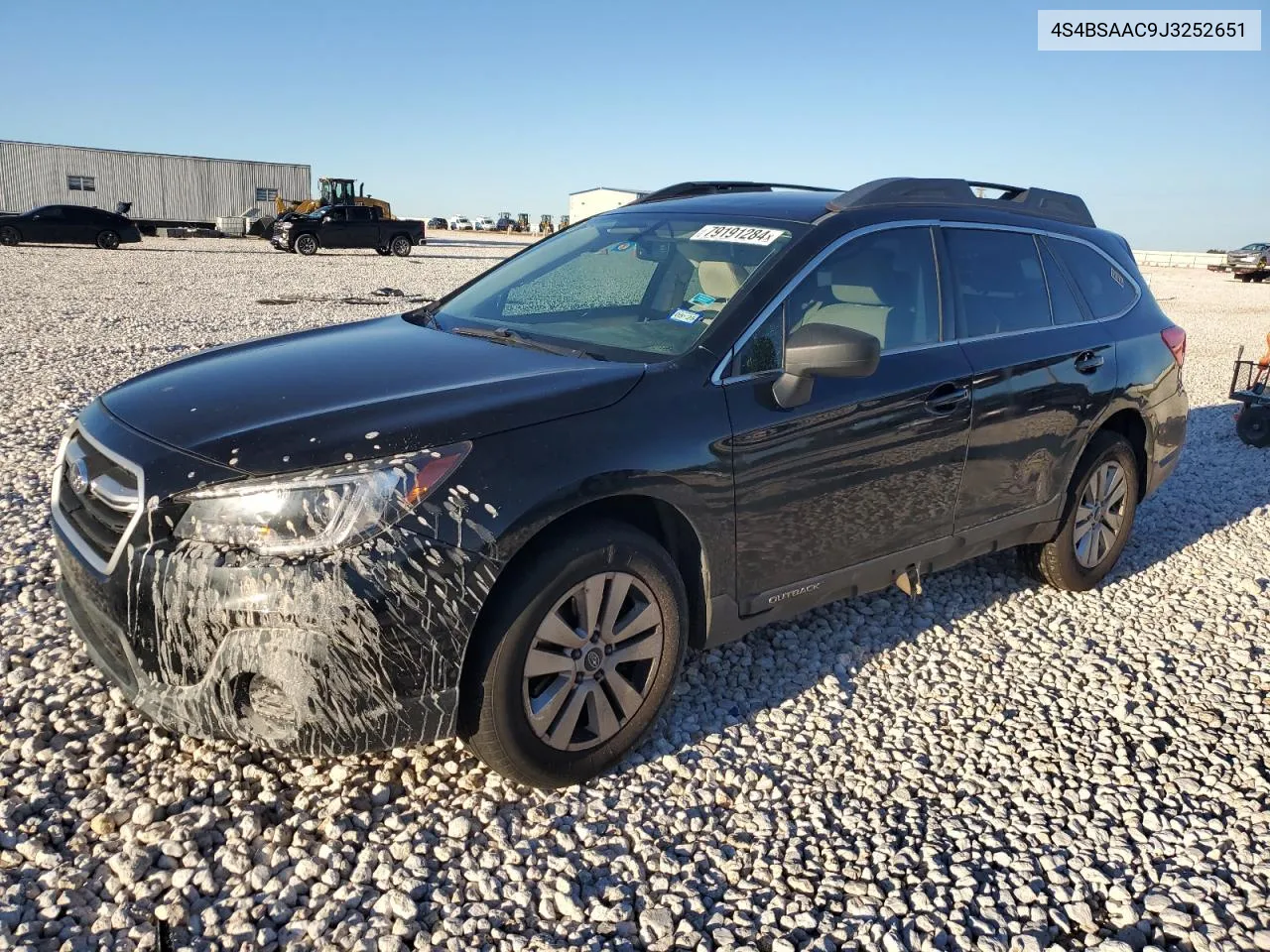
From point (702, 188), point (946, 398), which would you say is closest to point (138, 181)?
point (702, 188)

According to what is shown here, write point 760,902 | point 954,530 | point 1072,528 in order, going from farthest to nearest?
1. point 1072,528
2. point 954,530
3. point 760,902

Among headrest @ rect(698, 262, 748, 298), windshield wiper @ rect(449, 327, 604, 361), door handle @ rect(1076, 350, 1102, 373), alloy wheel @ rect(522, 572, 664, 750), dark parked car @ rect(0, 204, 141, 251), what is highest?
dark parked car @ rect(0, 204, 141, 251)

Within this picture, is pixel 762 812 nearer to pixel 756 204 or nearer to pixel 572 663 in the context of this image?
pixel 572 663

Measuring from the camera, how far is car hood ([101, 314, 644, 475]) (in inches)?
100

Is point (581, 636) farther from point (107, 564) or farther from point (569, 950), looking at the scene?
point (107, 564)

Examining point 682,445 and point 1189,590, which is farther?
point 1189,590

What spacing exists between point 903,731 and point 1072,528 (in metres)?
1.80

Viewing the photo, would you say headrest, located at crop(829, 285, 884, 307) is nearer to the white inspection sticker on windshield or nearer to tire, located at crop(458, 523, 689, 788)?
the white inspection sticker on windshield

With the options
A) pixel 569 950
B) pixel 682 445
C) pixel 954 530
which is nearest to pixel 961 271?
pixel 954 530

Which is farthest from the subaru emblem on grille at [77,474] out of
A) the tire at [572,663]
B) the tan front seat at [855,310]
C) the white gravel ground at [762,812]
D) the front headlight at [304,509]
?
the tan front seat at [855,310]

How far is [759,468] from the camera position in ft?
10.3

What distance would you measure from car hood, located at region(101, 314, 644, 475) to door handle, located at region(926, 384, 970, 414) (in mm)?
1303

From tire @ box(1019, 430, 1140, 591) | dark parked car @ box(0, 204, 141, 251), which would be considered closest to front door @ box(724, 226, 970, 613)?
tire @ box(1019, 430, 1140, 591)

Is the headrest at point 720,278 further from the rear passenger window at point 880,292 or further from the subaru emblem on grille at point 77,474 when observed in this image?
the subaru emblem on grille at point 77,474
